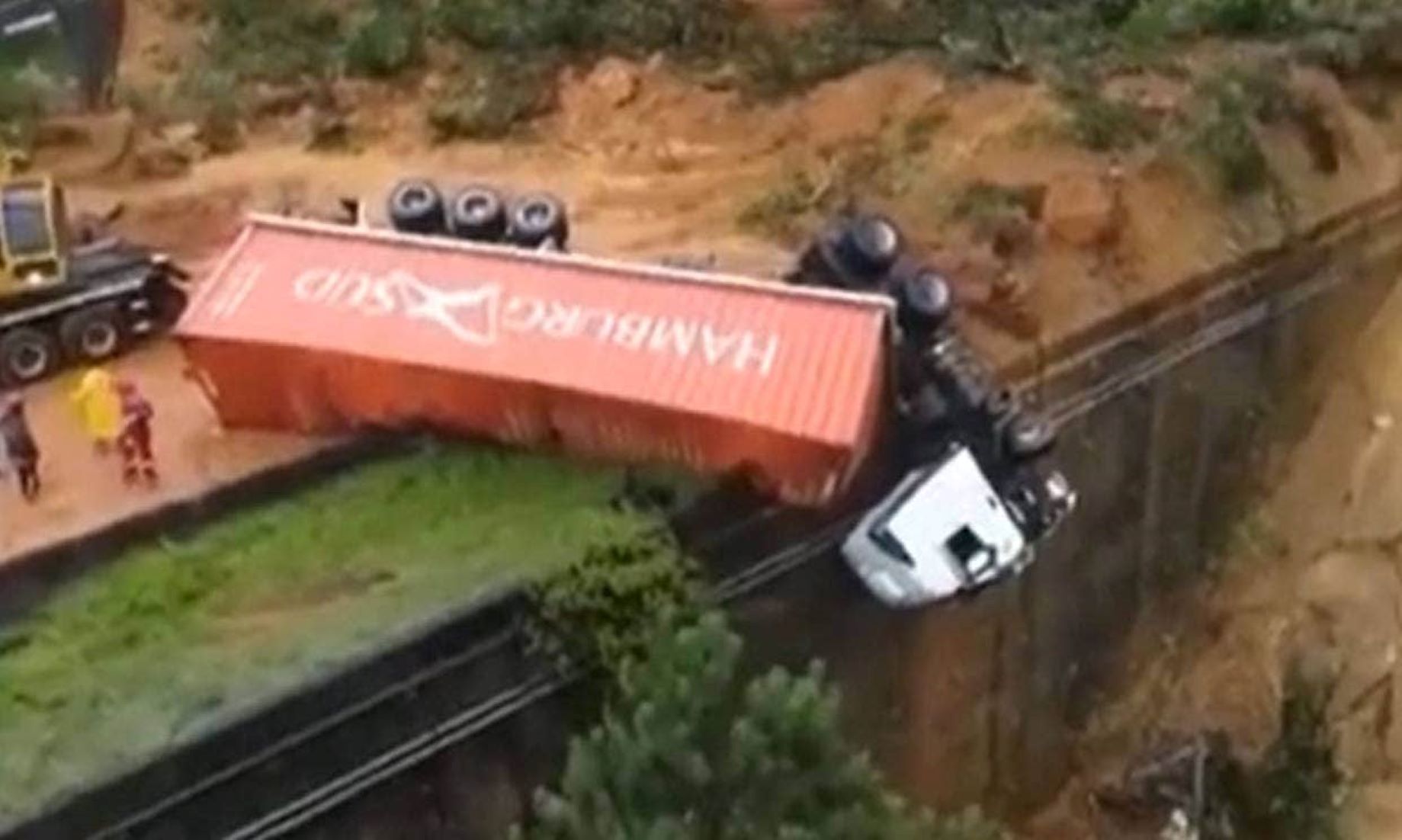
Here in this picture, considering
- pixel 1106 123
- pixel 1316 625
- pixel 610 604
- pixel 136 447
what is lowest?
pixel 1316 625

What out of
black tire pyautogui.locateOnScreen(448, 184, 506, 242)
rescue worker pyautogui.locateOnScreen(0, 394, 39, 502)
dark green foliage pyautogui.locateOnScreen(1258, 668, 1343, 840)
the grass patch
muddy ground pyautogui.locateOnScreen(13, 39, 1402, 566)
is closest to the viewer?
the grass patch

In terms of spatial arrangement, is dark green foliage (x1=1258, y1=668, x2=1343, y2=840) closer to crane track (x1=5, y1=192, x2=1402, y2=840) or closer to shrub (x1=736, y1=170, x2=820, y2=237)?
crane track (x1=5, y1=192, x2=1402, y2=840)

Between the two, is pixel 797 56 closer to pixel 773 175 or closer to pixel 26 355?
pixel 773 175

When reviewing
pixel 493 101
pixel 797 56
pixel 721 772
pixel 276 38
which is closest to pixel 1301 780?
pixel 721 772

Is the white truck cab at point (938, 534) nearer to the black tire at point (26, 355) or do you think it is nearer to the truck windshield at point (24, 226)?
the black tire at point (26, 355)

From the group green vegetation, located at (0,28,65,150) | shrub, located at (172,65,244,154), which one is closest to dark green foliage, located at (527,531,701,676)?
shrub, located at (172,65,244,154)

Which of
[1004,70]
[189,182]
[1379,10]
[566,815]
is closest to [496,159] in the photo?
[189,182]

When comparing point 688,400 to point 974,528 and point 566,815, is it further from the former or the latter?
point 566,815
